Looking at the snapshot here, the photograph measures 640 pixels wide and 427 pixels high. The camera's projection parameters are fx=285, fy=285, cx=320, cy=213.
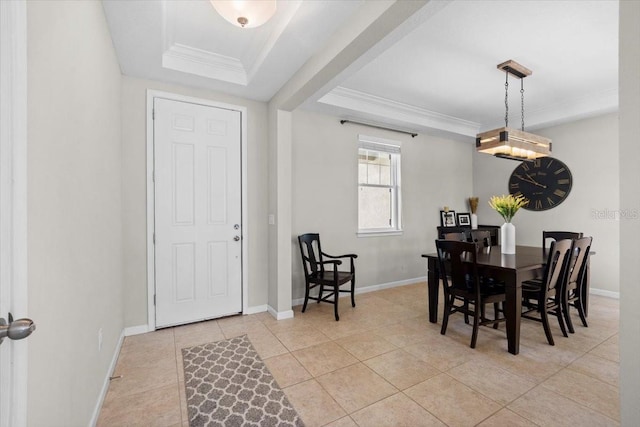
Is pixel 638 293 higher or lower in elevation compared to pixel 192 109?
lower

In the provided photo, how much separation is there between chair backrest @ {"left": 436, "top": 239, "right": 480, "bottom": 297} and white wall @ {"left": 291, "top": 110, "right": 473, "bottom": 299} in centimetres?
164

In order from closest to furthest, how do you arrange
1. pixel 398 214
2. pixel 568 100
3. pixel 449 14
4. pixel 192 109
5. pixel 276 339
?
pixel 449 14
pixel 276 339
pixel 192 109
pixel 568 100
pixel 398 214

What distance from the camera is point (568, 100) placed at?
4.18 meters

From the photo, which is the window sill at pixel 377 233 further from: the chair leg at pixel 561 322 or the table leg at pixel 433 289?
the chair leg at pixel 561 322

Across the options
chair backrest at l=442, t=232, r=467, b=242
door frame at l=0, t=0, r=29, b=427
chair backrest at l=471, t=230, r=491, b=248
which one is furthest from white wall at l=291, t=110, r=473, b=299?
door frame at l=0, t=0, r=29, b=427

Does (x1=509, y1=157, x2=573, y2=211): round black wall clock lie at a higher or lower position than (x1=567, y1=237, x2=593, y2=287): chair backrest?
higher

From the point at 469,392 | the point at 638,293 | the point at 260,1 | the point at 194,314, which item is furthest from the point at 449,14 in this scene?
the point at 194,314

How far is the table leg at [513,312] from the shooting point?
8.13 ft

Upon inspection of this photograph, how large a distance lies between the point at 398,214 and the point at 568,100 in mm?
2929

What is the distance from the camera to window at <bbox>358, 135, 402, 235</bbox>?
454 cm

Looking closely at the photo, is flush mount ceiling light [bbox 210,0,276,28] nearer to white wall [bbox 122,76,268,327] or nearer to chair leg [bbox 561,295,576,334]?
white wall [bbox 122,76,268,327]

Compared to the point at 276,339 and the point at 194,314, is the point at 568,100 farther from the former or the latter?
the point at 194,314

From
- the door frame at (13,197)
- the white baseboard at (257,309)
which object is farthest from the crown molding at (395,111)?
the door frame at (13,197)

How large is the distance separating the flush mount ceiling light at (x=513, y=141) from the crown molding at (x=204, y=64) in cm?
273
